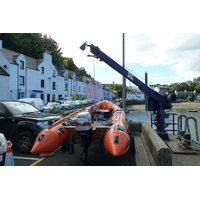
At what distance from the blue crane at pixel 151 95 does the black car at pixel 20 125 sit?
Result: 2763 millimetres

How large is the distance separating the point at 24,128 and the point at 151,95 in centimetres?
461

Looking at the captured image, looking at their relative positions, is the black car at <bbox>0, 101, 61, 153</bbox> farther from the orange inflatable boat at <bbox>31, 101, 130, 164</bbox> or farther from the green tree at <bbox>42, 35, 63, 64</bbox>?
the green tree at <bbox>42, 35, 63, 64</bbox>

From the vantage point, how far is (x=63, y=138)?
16.2 ft

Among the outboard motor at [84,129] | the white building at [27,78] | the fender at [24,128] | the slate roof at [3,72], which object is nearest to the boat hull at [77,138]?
the outboard motor at [84,129]

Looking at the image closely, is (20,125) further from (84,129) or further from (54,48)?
(54,48)

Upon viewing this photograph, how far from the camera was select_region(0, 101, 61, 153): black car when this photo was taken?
18.3 ft

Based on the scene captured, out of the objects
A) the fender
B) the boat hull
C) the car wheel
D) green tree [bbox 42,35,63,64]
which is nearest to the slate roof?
the fender

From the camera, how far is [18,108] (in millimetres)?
6609

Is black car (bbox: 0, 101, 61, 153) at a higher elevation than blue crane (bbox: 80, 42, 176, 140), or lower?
lower

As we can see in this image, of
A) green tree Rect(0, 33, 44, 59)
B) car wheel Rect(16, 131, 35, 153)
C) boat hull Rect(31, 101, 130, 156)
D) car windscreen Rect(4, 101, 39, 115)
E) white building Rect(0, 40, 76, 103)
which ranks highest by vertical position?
green tree Rect(0, 33, 44, 59)

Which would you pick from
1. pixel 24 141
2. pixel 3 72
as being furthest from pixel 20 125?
pixel 3 72

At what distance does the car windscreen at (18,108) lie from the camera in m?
6.26

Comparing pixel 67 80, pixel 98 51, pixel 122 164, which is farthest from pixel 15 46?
pixel 122 164

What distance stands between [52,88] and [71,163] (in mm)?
33088
